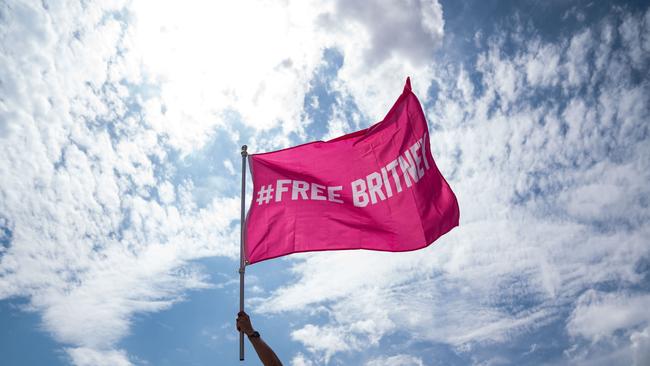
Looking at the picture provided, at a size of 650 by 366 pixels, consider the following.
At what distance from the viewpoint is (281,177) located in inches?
492

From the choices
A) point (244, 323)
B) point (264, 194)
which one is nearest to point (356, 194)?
point (264, 194)

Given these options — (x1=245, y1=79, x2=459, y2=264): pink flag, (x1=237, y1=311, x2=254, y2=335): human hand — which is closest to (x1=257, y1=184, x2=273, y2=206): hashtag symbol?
(x1=245, y1=79, x2=459, y2=264): pink flag

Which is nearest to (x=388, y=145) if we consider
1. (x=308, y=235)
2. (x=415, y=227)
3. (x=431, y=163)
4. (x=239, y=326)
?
(x=431, y=163)

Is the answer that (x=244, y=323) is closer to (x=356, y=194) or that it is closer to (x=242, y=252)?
(x=242, y=252)

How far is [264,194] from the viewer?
40.1 feet

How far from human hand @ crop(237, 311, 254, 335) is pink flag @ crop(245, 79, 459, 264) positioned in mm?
2814

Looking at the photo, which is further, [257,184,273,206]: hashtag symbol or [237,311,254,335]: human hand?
[257,184,273,206]: hashtag symbol

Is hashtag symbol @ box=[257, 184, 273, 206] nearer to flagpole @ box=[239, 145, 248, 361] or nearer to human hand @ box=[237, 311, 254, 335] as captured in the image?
flagpole @ box=[239, 145, 248, 361]

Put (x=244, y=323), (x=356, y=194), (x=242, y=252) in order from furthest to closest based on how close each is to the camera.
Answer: (x=356, y=194) → (x=242, y=252) → (x=244, y=323)

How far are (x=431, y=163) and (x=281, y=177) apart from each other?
439 centimetres

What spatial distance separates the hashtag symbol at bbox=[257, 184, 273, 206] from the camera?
12.1 metres

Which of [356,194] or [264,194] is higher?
[264,194]

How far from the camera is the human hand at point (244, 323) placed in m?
7.86

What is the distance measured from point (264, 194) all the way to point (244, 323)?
4770mm
